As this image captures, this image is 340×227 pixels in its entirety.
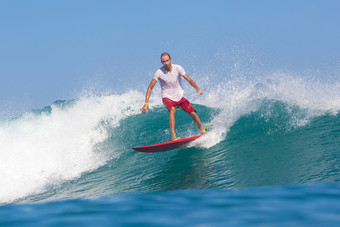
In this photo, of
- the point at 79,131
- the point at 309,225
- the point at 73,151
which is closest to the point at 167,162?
the point at 73,151

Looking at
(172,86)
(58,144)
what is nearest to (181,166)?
(172,86)

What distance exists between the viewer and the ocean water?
2.99m

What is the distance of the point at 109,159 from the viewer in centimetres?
864

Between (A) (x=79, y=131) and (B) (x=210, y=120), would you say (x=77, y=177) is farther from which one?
(B) (x=210, y=120)

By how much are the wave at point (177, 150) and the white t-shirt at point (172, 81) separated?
1.23 metres

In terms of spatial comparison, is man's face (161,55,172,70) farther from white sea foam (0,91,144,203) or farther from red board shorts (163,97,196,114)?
white sea foam (0,91,144,203)

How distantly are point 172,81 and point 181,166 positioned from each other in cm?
189

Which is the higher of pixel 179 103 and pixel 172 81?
pixel 172 81

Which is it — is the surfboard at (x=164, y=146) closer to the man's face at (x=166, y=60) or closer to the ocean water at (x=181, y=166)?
the ocean water at (x=181, y=166)

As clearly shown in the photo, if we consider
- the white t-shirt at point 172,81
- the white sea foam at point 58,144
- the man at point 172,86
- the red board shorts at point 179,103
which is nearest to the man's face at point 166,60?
the man at point 172,86

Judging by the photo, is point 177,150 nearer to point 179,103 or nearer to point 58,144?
point 179,103

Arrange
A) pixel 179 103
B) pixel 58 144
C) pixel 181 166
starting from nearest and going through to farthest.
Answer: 1. pixel 181 166
2. pixel 179 103
3. pixel 58 144

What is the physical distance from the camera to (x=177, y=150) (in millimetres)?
8039

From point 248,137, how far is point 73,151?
4.51 m
